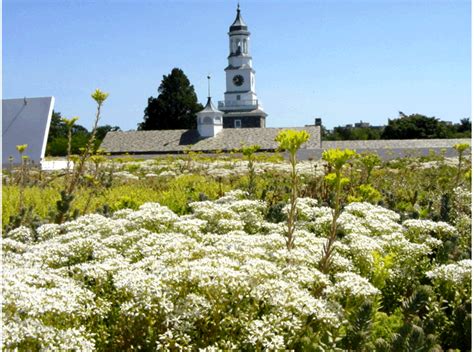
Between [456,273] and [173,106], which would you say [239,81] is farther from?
[456,273]

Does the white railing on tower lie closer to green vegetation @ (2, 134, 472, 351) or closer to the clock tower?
the clock tower

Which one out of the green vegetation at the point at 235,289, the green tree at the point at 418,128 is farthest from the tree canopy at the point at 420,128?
the green vegetation at the point at 235,289

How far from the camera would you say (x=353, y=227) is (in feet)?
14.6

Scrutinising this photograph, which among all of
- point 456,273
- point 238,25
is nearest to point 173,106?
point 238,25

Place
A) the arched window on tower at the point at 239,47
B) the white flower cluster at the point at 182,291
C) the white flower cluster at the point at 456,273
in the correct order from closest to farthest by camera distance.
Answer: the white flower cluster at the point at 182,291, the white flower cluster at the point at 456,273, the arched window on tower at the point at 239,47

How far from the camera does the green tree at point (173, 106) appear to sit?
76500 mm

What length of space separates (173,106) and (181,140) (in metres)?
19.0

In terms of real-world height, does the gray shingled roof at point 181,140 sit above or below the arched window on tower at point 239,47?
below

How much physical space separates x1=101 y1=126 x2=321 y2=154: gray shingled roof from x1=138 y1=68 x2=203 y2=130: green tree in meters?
16.3

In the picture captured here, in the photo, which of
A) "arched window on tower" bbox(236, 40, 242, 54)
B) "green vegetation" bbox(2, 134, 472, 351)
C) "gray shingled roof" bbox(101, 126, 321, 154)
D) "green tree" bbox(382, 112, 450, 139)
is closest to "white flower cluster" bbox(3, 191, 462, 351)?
"green vegetation" bbox(2, 134, 472, 351)

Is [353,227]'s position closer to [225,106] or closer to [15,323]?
[15,323]

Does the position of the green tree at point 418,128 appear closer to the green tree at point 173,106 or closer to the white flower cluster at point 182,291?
the green tree at point 173,106

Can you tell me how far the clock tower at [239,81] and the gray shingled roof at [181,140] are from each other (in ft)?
71.8

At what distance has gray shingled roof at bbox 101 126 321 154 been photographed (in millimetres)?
51750
